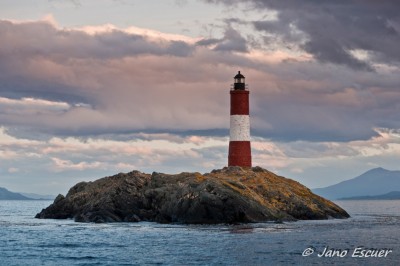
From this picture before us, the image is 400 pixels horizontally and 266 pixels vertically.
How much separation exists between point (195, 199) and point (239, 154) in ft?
61.8

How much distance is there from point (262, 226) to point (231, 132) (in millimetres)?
22093

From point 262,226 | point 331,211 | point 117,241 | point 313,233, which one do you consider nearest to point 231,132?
point 331,211

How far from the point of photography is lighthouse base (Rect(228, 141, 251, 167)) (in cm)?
9106

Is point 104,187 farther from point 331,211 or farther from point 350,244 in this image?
point 350,244

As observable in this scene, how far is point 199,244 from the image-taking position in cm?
5725

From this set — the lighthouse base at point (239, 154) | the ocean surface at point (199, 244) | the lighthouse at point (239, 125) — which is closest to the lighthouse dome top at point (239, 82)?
the lighthouse at point (239, 125)

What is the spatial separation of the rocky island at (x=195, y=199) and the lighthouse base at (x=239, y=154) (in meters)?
1.22

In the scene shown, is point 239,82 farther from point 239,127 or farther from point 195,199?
point 195,199

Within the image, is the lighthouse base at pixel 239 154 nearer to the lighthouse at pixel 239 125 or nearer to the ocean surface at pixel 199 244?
the lighthouse at pixel 239 125

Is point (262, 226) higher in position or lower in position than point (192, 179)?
lower

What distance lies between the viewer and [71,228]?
74.1 meters

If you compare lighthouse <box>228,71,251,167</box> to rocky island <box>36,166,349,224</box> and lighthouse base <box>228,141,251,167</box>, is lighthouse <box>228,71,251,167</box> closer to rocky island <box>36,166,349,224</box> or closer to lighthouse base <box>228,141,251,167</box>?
lighthouse base <box>228,141,251,167</box>

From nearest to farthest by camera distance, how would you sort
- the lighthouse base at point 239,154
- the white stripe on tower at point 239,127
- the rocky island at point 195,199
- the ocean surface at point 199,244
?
the ocean surface at point 199,244 → the rocky island at point 195,199 → the white stripe on tower at point 239,127 → the lighthouse base at point 239,154

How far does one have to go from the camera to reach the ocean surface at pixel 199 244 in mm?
49219
